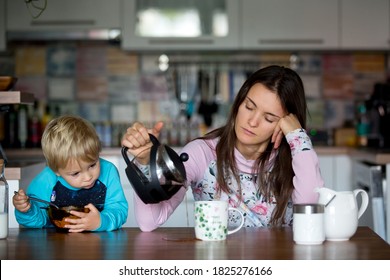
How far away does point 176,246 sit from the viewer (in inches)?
64.9

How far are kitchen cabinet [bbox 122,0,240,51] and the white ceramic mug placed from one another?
9.60 ft

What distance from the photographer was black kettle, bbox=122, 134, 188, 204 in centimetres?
169

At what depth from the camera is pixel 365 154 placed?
12.5ft

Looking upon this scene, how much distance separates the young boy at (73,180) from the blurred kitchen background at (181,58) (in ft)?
8.04

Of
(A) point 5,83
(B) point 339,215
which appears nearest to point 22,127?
(A) point 5,83

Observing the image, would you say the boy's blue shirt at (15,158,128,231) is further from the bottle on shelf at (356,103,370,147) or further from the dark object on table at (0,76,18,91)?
the bottle on shelf at (356,103,370,147)

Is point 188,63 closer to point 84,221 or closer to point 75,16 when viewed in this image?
point 75,16

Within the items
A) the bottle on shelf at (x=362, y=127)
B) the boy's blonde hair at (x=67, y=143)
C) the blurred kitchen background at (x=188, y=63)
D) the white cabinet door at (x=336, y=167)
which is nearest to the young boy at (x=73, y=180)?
the boy's blonde hair at (x=67, y=143)

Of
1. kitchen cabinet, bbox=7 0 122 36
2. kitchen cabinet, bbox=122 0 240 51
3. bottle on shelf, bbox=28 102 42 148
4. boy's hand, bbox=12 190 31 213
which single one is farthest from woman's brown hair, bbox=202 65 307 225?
bottle on shelf, bbox=28 102 42 148

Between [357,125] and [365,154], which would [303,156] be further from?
[357,125]

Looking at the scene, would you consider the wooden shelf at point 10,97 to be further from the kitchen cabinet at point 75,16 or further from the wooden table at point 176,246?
the kitchen cabinet at point 75,16

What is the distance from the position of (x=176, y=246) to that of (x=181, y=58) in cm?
333
